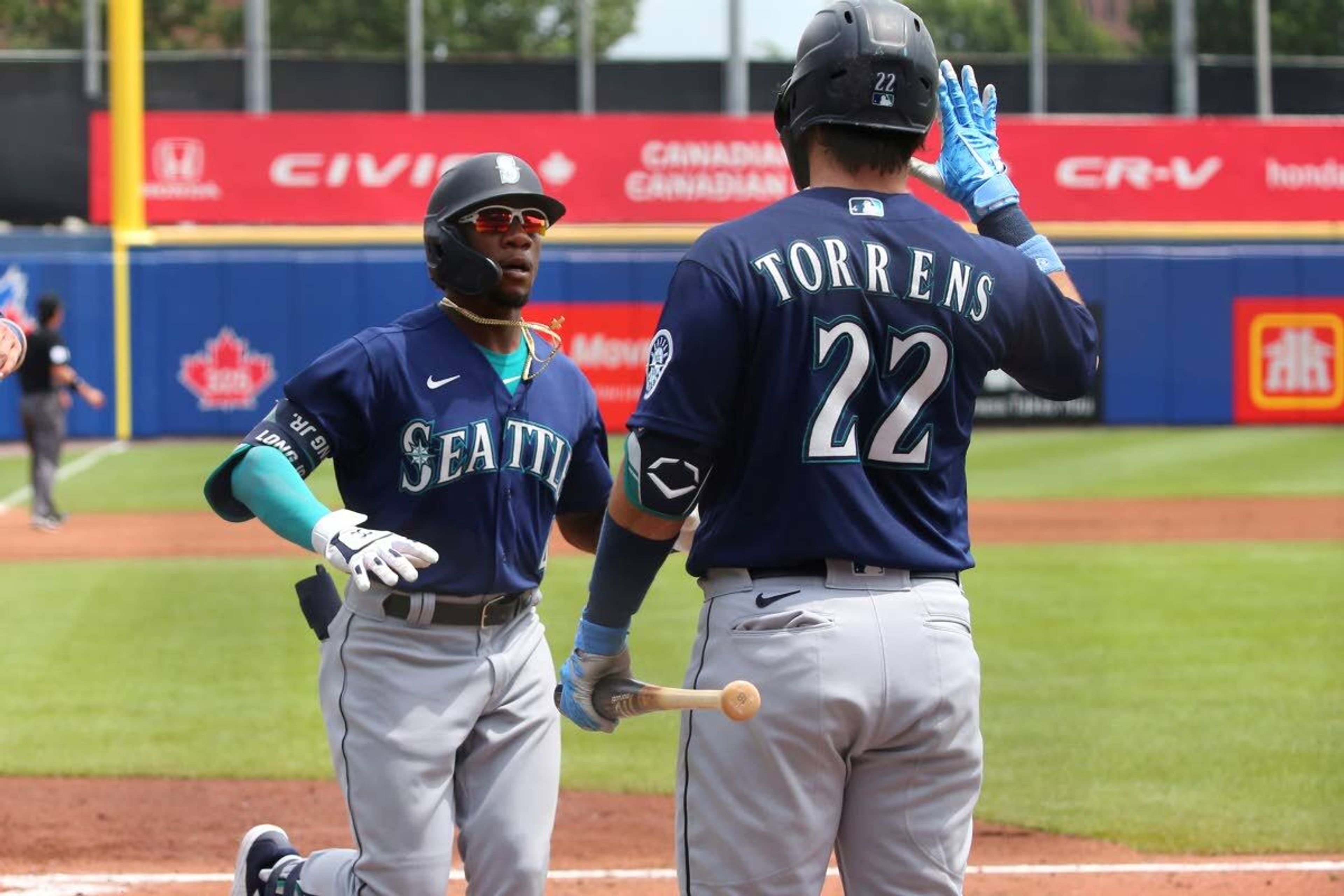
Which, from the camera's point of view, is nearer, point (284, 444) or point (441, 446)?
point (284, 444)

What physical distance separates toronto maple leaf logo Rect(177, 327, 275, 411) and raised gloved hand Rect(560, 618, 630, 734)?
67.6 feet

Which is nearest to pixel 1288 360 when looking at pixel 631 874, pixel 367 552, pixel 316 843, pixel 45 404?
pixel 45 404

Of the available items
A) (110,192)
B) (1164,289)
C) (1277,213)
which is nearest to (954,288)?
(1164,289)

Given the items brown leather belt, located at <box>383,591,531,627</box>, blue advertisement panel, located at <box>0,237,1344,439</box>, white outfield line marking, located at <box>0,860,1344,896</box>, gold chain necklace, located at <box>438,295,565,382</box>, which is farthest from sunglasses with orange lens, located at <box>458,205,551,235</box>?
blue advertisement panel, located at <box>0,237,1344,439</box>

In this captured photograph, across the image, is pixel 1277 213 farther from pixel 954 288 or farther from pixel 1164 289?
pixel 954 288

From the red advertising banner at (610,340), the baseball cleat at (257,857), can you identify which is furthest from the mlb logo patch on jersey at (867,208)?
the red advertising banner at (610,340)

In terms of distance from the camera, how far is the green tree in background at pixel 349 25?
160ft

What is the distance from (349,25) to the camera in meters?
49.2

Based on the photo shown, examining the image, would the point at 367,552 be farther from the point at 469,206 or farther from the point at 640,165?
the point at 640,165

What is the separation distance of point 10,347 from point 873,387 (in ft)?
6.79

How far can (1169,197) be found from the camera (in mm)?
27344

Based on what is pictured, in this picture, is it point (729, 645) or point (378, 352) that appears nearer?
point (729, 645)

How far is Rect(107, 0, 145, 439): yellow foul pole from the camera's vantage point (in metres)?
23.0

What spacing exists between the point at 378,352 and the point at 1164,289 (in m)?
21.0
